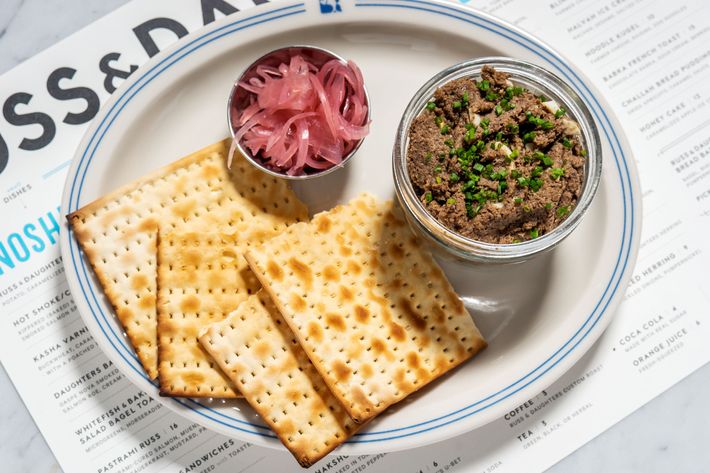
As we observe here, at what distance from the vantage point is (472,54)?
174cm

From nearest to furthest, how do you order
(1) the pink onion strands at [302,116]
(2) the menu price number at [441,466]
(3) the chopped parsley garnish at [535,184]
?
(3) the chopped parsley garnish at [535,184] → (1) the pink onion strands at [302,116] → (2) the menu price number at [441,466]

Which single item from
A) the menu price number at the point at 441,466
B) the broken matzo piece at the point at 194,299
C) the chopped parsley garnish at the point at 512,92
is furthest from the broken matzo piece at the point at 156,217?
the menu price number at the point at 441,466

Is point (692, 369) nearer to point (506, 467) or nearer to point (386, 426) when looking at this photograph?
point (506, 467)

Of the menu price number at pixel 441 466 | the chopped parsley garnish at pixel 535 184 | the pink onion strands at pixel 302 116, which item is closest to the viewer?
the chopped parsley garnish at pixel 535 184

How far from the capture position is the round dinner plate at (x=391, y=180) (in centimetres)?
162

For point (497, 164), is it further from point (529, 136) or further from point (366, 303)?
point (366, 303)

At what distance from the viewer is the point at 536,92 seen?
1522 millimetres

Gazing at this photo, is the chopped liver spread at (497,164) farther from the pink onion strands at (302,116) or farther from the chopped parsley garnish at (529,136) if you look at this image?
the pink onion strands at (302,116)

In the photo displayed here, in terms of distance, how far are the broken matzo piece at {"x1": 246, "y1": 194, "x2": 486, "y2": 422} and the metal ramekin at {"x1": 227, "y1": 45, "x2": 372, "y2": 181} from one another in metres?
0.14

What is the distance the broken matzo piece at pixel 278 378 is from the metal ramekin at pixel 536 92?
1.52 feet

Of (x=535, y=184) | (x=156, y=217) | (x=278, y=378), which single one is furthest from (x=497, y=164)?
(x=156, y=217)

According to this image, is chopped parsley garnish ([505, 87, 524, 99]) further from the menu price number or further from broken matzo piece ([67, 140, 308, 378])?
the menu price number

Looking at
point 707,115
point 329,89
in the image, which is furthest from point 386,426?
point 707,115

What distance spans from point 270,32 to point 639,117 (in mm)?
1088
